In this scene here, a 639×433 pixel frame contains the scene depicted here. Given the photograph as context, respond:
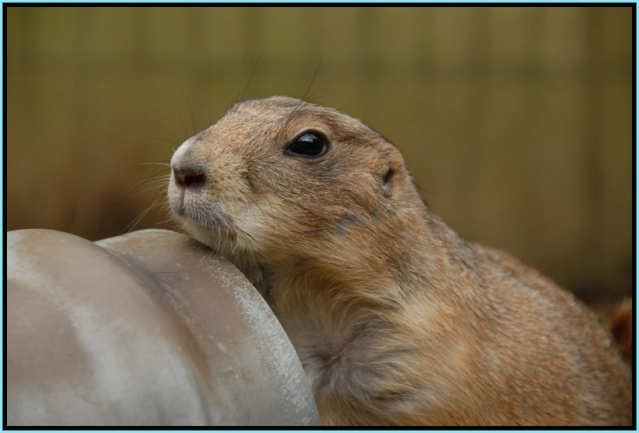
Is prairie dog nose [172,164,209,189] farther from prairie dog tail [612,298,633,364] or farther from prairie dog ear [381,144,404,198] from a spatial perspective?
prairie dog tail [612,298,633,364]

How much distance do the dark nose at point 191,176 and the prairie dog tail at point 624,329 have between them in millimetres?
2615

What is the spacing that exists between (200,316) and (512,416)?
1438mm

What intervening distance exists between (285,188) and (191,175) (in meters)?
0.33

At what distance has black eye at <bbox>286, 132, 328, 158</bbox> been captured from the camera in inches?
120

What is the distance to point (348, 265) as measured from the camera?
300 centimetres

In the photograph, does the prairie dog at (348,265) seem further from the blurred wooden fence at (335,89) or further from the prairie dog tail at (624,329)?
the blurred wooden fence at (335,89)

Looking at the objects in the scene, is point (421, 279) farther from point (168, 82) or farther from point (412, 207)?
point (168, 82)

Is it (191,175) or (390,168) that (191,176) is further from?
(390,168)

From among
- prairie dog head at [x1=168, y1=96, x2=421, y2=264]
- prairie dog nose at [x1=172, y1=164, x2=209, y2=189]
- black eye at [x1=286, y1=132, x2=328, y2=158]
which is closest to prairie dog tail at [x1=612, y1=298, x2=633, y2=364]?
prairie dog head at [x1=168, y1=96, x2=421, y2=264]

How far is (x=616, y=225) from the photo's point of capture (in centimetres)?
686

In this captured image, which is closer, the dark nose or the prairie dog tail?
the dark nose

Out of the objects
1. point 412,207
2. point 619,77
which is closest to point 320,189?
point 412,207

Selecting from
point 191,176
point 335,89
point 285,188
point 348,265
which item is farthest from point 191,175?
point 335,89

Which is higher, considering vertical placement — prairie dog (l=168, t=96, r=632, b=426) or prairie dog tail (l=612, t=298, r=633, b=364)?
prairie dog (l=168, t=96, r=632, b=426)
